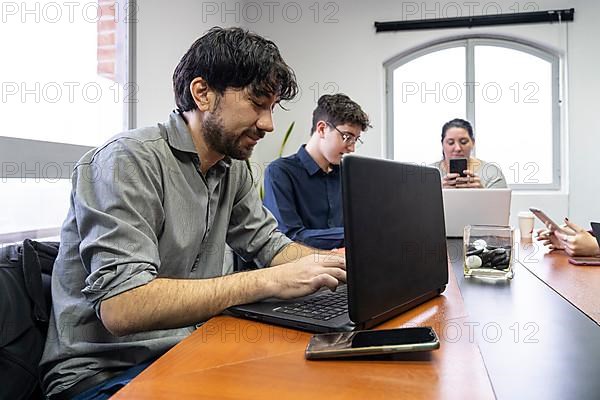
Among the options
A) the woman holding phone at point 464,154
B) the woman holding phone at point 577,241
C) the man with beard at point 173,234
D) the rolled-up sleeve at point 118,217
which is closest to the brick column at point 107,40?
the man with beard at point 173,234

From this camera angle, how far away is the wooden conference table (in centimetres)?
55

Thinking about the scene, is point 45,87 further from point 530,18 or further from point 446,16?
point 530,18

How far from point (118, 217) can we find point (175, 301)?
0.66ft

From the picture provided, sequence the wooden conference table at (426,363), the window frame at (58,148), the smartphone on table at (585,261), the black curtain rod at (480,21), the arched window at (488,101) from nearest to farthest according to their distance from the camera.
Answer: the wooden conference table at (426,363), the smartphone on table at (585,261), the window frame at (58,148), the black curtain rod at (480,21), the arched window at (488,101)

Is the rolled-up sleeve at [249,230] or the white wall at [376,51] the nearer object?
the rolled-up sleeve at [249,230]

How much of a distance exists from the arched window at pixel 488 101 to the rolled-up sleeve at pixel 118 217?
3218 millimetres

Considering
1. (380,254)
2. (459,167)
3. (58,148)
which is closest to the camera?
(380,254)

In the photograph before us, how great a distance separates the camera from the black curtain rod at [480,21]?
3797mm

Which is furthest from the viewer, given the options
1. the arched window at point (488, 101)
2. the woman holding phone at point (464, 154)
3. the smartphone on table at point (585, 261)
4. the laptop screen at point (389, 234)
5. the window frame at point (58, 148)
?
the arched window at point (488, 101)

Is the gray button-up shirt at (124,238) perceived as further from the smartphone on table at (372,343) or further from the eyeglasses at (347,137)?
the eyeglasses at (347,137)

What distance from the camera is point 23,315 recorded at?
3.22 ft

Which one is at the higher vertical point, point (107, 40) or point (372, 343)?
point (107, 40)

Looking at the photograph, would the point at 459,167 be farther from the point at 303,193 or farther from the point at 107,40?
the point at 107,40

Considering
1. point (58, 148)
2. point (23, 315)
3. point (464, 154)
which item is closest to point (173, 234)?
point (23, 315)
